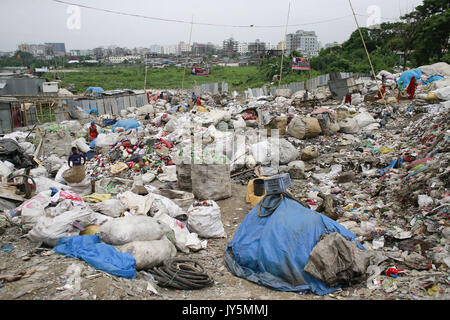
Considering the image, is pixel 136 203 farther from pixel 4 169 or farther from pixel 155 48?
pixel 155 48

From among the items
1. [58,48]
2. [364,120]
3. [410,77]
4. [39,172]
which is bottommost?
[39,172]

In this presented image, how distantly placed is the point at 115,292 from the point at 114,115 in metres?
13.7

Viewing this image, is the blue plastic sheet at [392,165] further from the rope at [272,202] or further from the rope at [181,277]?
the rope at [181,277]

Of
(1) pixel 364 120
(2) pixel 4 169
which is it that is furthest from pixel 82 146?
(1) pixel 364 120

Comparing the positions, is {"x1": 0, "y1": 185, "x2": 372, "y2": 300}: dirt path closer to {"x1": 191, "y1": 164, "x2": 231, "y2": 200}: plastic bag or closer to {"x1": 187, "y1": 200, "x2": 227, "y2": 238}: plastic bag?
{"x1": 187, "y1": 200, "x2": 227, "y2": 238}: plastic bag

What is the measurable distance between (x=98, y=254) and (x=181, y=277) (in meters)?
0.85

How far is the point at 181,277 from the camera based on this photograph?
3.44m

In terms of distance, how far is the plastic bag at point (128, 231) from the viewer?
3608 mm

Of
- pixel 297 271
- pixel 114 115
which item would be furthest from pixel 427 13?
pixel 297 271

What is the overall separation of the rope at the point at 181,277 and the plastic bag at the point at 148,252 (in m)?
0.09

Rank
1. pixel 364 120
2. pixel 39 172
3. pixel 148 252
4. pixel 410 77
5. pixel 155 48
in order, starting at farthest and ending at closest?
1. pixel 155 48
2. pixel 410 77
3. pixel 364 120
4. pixel 39 172
5. pixel 148 252

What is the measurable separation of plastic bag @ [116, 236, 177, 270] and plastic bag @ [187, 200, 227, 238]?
2.63 ft

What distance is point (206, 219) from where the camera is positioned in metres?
4.60

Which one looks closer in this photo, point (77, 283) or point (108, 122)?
point (77, 283)
